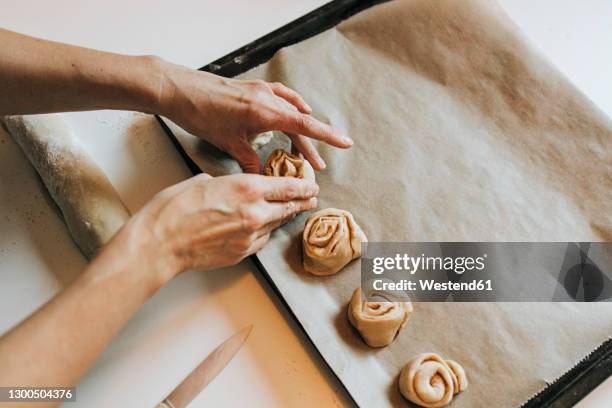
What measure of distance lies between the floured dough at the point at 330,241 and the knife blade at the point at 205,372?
0.25 m

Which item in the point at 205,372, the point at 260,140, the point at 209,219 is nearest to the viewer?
the point at 209,219

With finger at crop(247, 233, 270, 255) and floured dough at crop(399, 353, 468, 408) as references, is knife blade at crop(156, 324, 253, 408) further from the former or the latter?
floured dough at crop(399, 353, 468, 408)

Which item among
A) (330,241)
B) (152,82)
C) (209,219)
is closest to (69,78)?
(152,82)

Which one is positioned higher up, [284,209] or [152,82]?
[152,82]

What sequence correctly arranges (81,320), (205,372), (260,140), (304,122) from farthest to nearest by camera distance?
(260,140) → (304,122) → (205,372) → (81,320)

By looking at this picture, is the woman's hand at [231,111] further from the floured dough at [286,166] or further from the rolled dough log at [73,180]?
the rolled dough log at [73,180]

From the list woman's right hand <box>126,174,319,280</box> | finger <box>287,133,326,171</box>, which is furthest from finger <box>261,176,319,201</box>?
finger <box>287,133,326,171</box>

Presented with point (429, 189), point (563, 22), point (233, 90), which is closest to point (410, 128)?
point (429, 189)

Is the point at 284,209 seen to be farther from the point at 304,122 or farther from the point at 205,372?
the point at 205,372

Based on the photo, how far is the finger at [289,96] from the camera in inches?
63.5

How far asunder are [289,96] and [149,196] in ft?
1.63

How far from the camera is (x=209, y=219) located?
133 centimetres

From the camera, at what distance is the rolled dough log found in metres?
1.47

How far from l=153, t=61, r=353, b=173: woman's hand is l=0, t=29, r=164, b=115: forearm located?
0.05 m
